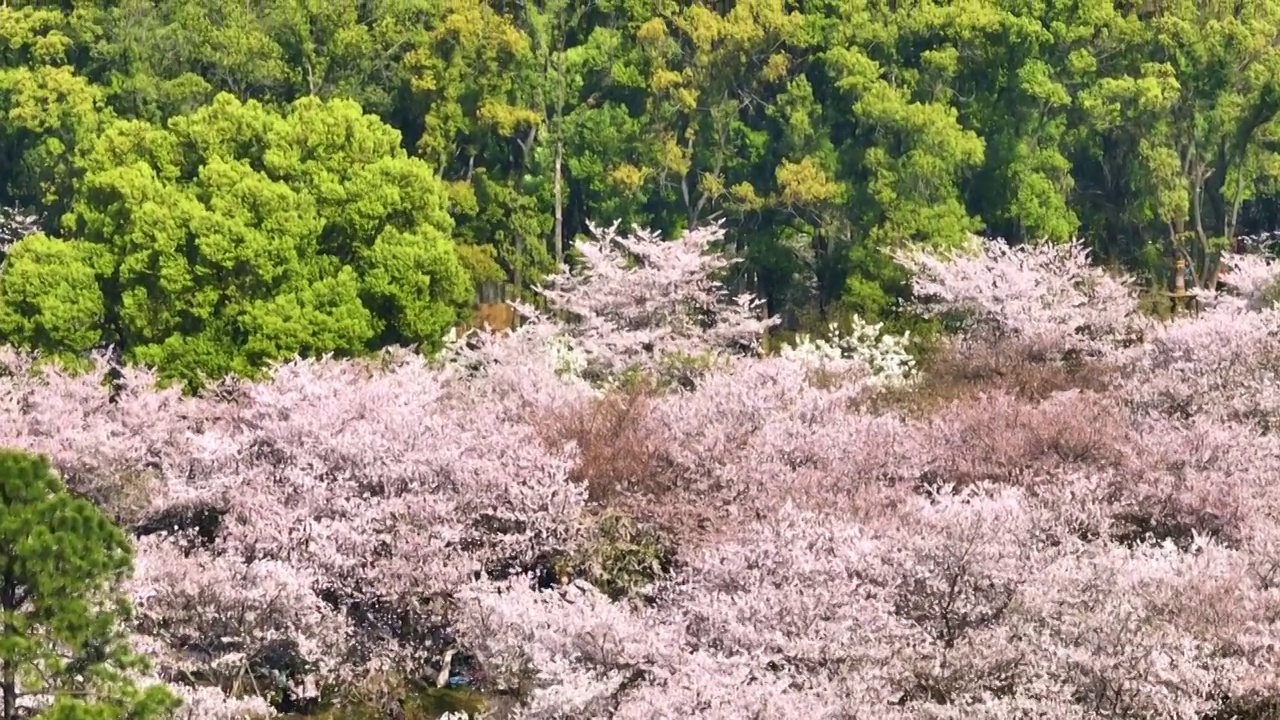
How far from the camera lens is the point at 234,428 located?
18531mm

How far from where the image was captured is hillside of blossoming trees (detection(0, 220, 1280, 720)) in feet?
38.0

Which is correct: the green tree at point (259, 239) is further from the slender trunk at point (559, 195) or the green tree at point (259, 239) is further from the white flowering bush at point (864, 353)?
the slender trunk at point (559, 195)

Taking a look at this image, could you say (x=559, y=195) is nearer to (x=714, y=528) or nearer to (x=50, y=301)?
(x=50, y=301)

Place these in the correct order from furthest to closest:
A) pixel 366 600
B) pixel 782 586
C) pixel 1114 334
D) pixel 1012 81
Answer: pixel 1012 81 → pixel 1114 334 → pixel 366 600 → pixel 782 586

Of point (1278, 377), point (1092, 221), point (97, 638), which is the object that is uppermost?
point (97, 638)

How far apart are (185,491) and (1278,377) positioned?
1098 cm

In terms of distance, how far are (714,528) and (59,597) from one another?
6392 mm

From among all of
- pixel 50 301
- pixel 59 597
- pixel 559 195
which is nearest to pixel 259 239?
pixel 50 301

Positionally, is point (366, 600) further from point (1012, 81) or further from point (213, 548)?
point (1012, 81)

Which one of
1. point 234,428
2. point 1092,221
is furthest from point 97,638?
point 1092,221

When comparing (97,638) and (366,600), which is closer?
(97,638)

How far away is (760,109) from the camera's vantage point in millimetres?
33844

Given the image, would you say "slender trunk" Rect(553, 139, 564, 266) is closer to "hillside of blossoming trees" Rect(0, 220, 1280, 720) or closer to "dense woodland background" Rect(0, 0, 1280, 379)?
"dense woodland background" Rect(0, 0, 1280, 379)

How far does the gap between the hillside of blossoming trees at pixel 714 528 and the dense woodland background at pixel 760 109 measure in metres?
8.13
